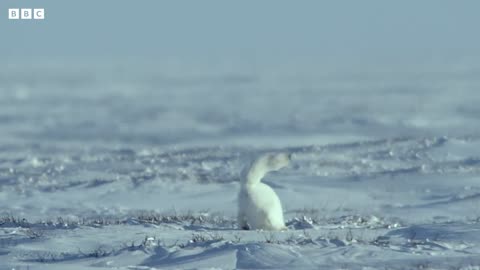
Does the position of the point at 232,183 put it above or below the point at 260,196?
above

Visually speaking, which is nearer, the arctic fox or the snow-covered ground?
the snow-covered ground

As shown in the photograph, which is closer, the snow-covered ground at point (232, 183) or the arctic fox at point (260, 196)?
the snow-covered ground at point (232, 183)

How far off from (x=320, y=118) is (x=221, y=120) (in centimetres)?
429

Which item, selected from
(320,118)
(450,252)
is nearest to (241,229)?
(450,252)

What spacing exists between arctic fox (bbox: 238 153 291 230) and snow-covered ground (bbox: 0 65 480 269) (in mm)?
270

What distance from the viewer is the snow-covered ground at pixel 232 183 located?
35.9 ft

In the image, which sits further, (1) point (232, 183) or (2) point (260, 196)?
(1) point (232, 183)

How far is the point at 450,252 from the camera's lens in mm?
10805

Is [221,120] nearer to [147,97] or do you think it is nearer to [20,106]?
[20,106]

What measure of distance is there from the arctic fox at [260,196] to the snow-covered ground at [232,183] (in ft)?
0.88

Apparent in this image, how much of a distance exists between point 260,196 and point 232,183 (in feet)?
33.4

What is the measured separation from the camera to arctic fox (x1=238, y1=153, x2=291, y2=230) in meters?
12.2

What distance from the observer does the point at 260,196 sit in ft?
40.3

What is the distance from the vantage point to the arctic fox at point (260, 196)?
1223cm
